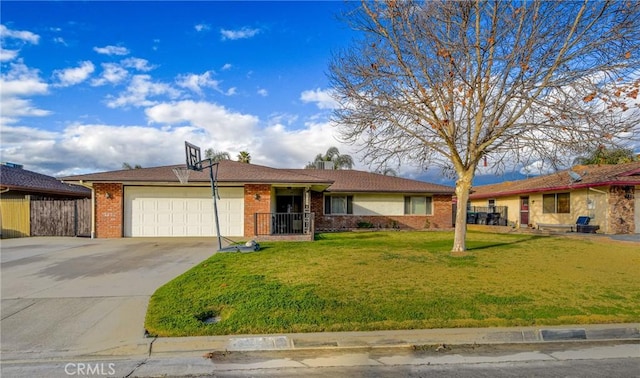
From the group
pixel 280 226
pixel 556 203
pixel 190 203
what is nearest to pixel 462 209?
pixel 280 226

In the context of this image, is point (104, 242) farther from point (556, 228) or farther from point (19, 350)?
point (556, 228)

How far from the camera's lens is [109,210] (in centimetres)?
1677

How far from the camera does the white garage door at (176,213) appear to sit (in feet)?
55.9

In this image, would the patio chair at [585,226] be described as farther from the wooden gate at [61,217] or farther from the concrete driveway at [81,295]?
the wooden gate at [61,217]

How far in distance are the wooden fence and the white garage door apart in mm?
3090

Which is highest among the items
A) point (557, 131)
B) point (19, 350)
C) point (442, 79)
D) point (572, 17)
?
point (572, 17)

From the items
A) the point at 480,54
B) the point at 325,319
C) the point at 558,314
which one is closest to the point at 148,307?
the point at 325,319

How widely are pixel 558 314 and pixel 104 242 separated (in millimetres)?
15742

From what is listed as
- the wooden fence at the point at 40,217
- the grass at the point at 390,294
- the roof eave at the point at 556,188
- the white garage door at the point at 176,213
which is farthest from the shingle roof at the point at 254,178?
the grass at the point at 390,294

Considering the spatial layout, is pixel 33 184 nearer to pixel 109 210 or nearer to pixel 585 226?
pixel 109 210

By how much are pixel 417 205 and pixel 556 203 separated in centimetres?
844

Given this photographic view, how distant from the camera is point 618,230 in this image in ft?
58.2

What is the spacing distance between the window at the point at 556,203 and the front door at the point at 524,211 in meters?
2.27

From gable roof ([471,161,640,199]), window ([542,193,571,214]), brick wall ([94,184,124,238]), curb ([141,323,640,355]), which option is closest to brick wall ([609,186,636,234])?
gable roof ([471,161,640,199])
